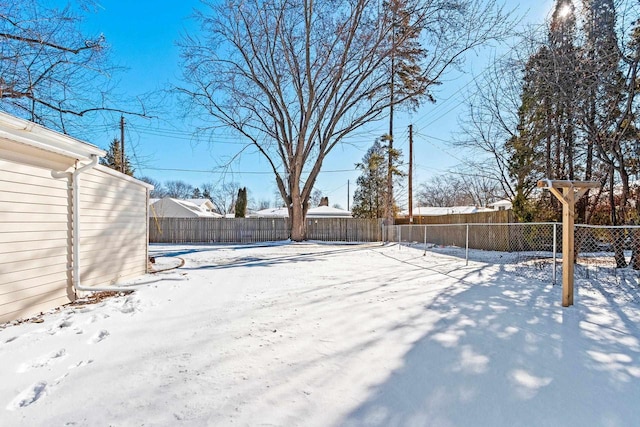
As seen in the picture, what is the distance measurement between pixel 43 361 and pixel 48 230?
7.17 feet

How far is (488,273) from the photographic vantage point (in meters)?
6.37

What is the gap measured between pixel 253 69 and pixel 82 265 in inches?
465

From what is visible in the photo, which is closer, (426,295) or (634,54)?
(426,295)

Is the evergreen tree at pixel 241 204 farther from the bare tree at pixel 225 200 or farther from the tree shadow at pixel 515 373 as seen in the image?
the bare tree at pixel 225 200

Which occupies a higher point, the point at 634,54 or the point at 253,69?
the point at 253,69

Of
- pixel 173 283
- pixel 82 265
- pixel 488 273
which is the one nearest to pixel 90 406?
pixel 82 265

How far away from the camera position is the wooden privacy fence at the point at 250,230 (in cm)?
1684

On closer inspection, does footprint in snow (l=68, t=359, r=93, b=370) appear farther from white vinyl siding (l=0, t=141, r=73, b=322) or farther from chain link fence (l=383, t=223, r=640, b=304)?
chain link fence (l=383, t=223, r=640, b=304)

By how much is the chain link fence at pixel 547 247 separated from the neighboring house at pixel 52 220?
6.78m

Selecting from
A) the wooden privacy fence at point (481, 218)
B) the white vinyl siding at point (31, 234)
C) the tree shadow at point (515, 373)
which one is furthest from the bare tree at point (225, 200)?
the tree shadow at point (515, 373)

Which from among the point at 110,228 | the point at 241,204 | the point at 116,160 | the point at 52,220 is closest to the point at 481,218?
the point at 110,228

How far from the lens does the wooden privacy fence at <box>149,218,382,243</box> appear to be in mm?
16844

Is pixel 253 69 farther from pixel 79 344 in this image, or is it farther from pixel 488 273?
pixel 79 344

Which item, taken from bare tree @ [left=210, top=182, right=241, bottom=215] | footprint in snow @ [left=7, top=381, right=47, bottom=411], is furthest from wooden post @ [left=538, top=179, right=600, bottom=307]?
bare tree @ [left=210, top=182, right=241, bottom=215]
